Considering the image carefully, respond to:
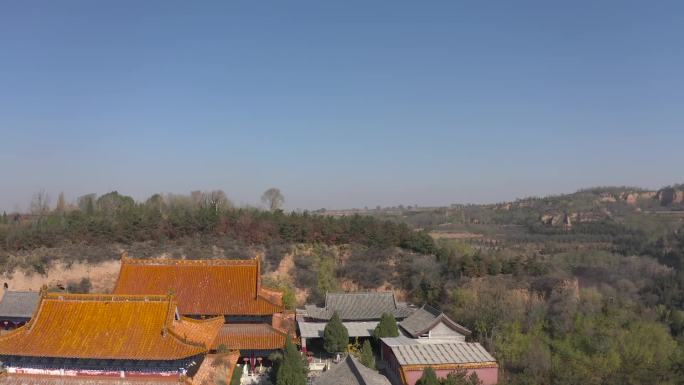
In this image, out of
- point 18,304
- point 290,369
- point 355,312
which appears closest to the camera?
point 290,369

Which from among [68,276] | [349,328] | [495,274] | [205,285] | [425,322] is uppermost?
[205,285]

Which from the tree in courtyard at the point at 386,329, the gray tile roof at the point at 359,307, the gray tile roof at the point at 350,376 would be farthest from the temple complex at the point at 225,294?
the gray tile roof at the point at 359,307

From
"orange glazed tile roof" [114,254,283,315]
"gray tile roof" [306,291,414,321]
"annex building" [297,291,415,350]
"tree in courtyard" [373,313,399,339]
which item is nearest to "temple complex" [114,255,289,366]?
"orange glazed tile roof" [114,254,283,315]

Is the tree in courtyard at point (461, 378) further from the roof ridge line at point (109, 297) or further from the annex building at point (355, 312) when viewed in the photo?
the roof ridge line at point (109, 297)

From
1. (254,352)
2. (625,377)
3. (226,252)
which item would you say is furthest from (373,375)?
(226,252)

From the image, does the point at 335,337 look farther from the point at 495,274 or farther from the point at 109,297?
the point at 495,274

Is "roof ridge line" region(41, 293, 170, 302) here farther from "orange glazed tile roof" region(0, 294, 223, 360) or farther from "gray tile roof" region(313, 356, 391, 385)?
"gray tile roof" region(313, 356, 391, 385)

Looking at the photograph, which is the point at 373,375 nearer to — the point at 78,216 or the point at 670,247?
the point at 78,216

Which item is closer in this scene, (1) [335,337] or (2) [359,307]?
(1) [335,337]

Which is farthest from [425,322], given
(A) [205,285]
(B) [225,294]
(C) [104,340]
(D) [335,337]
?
(C) [104,340]
